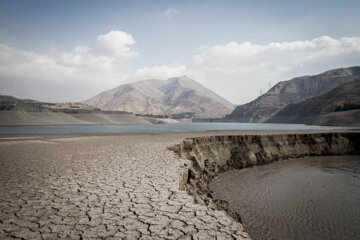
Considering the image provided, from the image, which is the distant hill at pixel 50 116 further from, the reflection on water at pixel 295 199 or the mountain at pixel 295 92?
the mountain at pixel 295 92

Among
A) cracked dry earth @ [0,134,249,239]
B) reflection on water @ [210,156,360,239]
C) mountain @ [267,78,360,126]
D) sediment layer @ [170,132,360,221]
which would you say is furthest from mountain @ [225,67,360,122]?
cracked dry earth @ [0,134,249,239]

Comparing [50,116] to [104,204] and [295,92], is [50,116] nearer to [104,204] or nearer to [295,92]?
[104,204]

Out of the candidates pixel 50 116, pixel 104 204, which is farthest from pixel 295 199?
pixel 50 116

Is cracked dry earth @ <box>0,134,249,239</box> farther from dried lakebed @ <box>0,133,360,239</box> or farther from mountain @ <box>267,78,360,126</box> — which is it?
mountain @ <box>267,78,360,126</box>

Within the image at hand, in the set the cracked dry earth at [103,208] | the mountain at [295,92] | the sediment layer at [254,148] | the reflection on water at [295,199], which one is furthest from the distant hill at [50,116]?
the mountain at [295,92]

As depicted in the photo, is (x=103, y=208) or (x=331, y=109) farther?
(x=331, y=109)

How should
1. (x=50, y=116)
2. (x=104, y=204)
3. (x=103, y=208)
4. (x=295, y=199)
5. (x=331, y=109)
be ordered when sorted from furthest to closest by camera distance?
1. (x=331, y=109)
2. (x=50, y=116)
3. (x=295, y=199)
4. (x=104, y=204)
5. (x=103, y=208)
